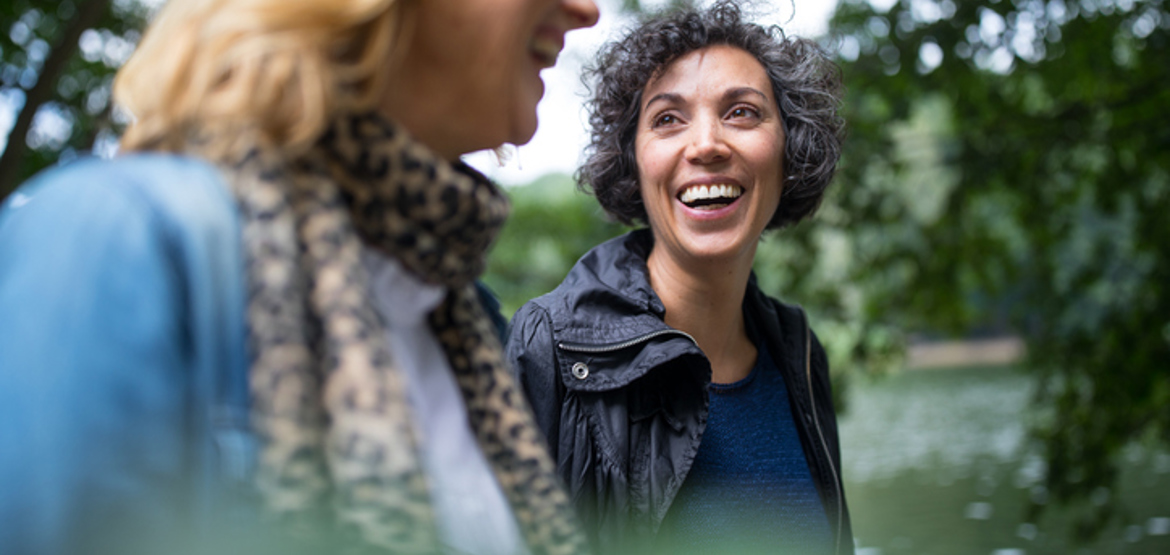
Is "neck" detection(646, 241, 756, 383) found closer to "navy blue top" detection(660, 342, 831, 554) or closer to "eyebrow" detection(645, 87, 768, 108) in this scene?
"navy blue top" detection(660, 342, 831, 554)

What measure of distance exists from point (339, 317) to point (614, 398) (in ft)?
3.90

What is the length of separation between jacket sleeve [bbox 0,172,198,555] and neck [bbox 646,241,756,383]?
1612 mm

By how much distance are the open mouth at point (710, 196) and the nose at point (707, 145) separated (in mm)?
65

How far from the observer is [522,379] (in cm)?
206

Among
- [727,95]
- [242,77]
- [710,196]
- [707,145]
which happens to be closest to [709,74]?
[727,95]

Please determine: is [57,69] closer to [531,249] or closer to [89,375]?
[89,375]

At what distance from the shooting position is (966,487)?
11273mm

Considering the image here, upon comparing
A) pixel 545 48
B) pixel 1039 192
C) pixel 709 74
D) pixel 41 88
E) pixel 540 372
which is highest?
pixel 41 88

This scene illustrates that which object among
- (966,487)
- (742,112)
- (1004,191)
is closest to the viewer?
(742,112)

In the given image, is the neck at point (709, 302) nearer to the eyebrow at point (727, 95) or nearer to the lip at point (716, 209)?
the lip at point (716, 209)

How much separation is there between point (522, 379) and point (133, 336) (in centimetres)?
133

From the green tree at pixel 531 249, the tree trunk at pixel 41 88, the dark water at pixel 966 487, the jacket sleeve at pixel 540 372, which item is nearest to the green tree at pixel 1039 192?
the dark water at pixel 966 487

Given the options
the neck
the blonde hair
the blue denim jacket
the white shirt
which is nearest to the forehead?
the neck

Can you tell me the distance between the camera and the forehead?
91.0 inches
